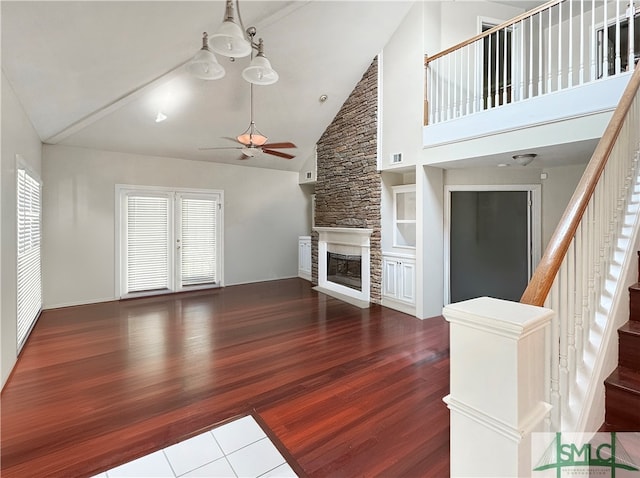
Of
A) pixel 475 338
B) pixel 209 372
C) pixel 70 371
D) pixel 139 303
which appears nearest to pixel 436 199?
pixel 209 372

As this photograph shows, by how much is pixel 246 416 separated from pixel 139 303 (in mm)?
4227

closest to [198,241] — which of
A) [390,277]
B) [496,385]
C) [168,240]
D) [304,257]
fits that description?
[168,240]

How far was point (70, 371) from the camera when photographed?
3.18 meters

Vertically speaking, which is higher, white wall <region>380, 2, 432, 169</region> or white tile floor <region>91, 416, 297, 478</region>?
white wall <region>380, 2, 432, 169</region>

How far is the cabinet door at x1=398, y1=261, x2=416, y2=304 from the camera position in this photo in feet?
16.1

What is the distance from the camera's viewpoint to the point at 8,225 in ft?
10.1

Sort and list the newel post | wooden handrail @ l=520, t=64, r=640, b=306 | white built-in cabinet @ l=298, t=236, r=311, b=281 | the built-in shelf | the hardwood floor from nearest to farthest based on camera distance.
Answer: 1. the newel post
2. wooden handrail @ l=520, t=64, r=640, b=306
3. the hardwood floor
4. the built-in shelf
5. white built-in cabinet @ l=298, t=236, r=311, b=281

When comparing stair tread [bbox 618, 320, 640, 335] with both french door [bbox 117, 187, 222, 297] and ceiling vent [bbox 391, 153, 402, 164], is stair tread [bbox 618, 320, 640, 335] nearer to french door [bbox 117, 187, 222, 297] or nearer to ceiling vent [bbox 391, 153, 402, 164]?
ceiling vent [bbox 391, 153, 402, 164]

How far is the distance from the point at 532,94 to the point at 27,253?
6447 millimetres

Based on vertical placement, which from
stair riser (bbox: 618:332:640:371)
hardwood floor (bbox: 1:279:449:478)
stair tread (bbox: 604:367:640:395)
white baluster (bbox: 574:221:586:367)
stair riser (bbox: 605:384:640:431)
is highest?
white baluster (bbox: 574:221:586:367)

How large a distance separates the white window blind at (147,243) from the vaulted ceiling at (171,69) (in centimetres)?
103

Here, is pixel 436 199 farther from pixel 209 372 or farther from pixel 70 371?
pixel 70 371

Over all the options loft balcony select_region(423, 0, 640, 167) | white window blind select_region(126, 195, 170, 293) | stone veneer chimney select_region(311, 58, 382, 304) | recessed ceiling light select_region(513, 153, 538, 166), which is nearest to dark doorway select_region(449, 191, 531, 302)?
recessed ceiling light select_region(513, 153, 538, 166)

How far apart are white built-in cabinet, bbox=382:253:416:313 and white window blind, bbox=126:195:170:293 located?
13.9ft
